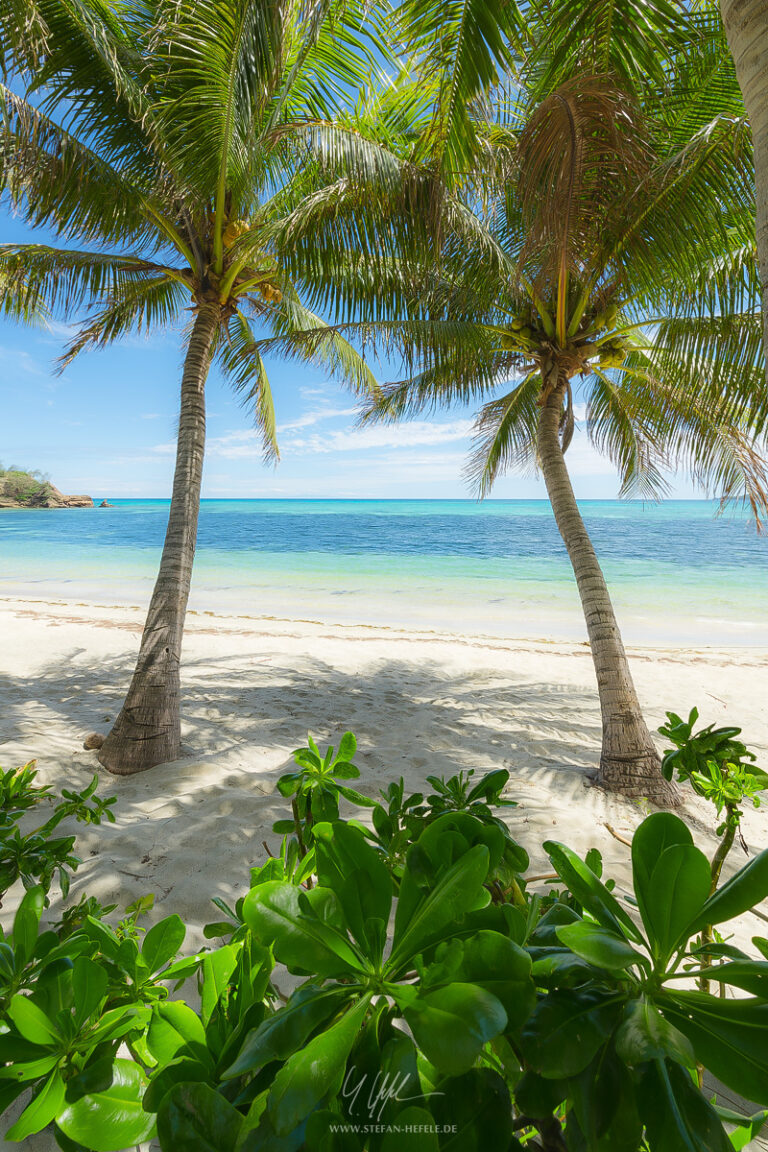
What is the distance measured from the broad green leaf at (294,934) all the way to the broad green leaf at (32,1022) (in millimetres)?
228

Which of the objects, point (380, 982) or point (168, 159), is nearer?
point (380, 982)

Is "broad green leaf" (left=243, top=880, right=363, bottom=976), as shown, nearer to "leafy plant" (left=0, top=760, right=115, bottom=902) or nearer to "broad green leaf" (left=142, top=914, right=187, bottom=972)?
"broad green leaf" (left=142, top=914, right=187, bottom=972)

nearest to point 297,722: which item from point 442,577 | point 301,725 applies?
point 301,725

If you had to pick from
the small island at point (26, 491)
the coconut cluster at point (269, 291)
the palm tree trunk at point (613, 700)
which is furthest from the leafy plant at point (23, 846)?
the small island at point (26, 491)

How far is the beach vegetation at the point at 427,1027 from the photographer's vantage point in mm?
366

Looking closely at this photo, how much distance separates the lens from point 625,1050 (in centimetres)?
37

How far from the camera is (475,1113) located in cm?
38

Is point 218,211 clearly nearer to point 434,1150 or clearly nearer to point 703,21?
point 703,21

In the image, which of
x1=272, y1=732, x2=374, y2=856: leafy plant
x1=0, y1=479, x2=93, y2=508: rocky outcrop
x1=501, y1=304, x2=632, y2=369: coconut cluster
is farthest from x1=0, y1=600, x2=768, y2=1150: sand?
x1=0, y1=479, x2=93, y2=508: rocky outcrop

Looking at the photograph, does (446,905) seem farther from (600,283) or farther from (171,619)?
(600,283)

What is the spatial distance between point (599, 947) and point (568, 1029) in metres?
0.07

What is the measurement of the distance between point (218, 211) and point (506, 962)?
4411mm

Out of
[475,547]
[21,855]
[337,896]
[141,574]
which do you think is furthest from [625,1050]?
[475,547]

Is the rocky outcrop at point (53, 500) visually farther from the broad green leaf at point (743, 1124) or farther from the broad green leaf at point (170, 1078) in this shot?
the broad green leaf at point (743, 1124)
